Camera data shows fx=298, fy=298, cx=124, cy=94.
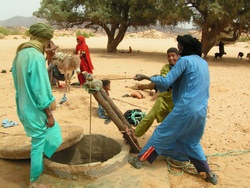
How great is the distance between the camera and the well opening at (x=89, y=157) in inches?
135

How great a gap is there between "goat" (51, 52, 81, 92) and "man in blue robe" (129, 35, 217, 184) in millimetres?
4462

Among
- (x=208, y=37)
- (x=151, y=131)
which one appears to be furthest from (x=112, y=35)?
(x=151, y=131)

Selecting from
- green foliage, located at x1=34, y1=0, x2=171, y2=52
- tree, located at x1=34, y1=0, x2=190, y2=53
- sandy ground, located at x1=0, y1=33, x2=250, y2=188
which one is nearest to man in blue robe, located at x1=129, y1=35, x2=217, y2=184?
sandy ground, located at x1=0, y1=33, x2=250, y2=188

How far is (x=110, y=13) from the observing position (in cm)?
1775

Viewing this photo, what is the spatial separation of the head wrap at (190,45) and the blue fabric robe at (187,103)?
0.09 m

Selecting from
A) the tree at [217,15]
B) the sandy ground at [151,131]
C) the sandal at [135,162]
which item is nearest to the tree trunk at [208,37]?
the tree at [217,15]

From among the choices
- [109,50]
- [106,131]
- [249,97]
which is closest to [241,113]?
[249,97]

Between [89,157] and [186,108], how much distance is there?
187cm

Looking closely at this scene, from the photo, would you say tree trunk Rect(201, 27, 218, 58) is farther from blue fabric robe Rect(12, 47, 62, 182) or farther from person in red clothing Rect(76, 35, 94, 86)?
blue fabric robe Rect(12, 47, 62, 182)

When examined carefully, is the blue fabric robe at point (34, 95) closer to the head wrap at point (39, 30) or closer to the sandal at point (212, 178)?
the head wrap at point (39, 30)

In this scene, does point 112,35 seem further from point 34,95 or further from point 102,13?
point 34,95

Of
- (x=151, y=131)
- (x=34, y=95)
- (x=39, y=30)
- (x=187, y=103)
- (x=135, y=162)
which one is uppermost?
(x=39, y=30)

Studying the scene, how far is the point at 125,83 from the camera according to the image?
932cm

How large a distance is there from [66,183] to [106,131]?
6.11 ft
